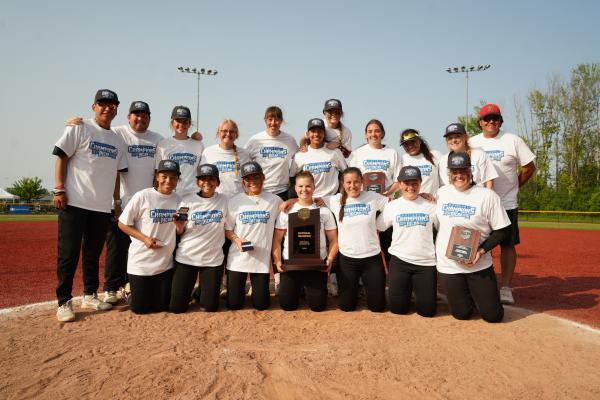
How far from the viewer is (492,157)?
5.14m

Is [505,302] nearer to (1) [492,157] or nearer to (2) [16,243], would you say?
(1) [492,157]

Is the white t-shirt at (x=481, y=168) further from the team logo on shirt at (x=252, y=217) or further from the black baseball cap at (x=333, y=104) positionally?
the team logo on shirt at (x=252, y=217)

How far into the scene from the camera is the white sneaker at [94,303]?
4.58m

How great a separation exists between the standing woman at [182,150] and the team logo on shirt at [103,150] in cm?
60

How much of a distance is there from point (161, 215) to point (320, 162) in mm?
2093

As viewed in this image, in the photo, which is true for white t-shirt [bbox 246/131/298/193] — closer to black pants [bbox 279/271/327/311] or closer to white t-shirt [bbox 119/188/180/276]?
black pants [bbox 279/271/327/311]

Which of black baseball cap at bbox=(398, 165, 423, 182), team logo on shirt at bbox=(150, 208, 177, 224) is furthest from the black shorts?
team logo on shirt at bbox=(150, 208, 177, 224)

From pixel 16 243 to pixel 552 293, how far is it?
14.5 metres

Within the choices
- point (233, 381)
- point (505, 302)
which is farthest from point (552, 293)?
point (233, 381)

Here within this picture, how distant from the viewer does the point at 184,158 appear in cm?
523

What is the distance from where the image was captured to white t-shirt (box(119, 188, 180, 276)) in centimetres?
452

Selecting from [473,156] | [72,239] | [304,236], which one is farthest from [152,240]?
[473,156]

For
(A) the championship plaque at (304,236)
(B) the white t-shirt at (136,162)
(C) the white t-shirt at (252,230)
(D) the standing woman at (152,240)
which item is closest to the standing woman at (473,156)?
(A) the championship plaque at (304,236)

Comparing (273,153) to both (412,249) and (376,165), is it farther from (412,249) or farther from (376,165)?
(412,249)
